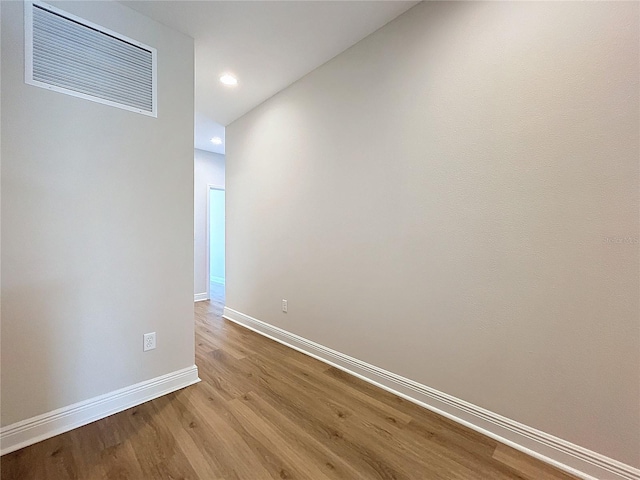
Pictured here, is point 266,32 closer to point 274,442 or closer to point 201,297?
point 274,442

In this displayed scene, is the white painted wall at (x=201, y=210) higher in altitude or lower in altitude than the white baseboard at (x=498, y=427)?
higher

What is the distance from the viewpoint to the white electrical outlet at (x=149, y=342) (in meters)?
1.93

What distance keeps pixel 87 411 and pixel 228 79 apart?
281 cm

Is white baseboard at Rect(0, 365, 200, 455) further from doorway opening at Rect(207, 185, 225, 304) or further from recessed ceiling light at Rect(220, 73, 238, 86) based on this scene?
doorway opening at Rect(207, 185, 225, 304)

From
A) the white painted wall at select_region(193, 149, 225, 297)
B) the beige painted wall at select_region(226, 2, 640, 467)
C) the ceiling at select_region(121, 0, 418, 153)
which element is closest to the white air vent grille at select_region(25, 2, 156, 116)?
the ceiling at select_region(121, 0, 418, 153)

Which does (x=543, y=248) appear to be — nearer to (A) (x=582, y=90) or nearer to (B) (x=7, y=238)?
(A) (x=582, y=90)

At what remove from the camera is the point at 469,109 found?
163 cm

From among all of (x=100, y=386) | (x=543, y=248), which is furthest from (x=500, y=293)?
(x=100, y=386)

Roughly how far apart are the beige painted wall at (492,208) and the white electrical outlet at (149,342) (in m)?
1.29

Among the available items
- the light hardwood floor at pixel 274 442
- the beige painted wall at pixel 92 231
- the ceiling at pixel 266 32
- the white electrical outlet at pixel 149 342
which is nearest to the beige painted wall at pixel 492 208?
the ceiling at pixel 266 32

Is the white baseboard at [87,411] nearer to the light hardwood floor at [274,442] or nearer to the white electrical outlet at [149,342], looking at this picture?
the light hardwood floor at [274,442]

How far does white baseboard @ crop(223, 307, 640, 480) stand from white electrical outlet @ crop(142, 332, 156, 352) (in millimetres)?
1341

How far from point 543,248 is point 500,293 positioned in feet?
1.03

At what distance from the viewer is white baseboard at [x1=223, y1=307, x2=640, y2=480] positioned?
1.27 meters
